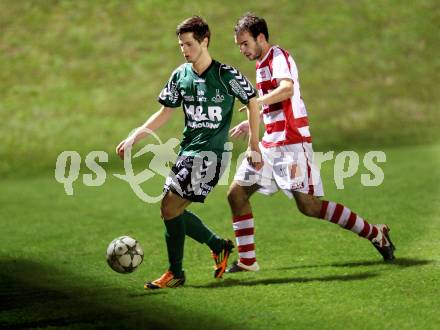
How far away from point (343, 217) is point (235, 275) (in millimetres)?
845

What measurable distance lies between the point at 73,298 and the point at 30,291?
47cm

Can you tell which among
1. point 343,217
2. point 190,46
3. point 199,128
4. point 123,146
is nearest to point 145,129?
point 123,146

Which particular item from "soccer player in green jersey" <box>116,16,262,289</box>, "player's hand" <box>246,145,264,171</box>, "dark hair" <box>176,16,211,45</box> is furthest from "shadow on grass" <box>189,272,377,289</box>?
"dark hair" <box>176,16,211,45</box>

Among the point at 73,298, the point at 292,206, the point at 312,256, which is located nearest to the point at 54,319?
the point at 73,298

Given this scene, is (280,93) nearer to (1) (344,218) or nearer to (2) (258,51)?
(2) (258,51)

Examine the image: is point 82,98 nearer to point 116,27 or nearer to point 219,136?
point 116,27

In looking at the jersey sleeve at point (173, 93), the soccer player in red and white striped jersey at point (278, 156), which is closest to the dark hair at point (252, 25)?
the soccer player in red and white striped jersey at point (278, 156)

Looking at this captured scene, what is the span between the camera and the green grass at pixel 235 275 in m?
5.71

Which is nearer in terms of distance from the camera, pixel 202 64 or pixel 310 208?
pixel 202 64

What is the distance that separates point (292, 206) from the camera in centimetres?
1059

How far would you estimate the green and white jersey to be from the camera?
6.40 meters

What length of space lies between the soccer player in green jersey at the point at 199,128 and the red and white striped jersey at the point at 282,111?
0.43m

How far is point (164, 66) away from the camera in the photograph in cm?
1791

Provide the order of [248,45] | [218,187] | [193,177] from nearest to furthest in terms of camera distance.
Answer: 1. [193,177]
2. [248,45]
3. [218,187]
